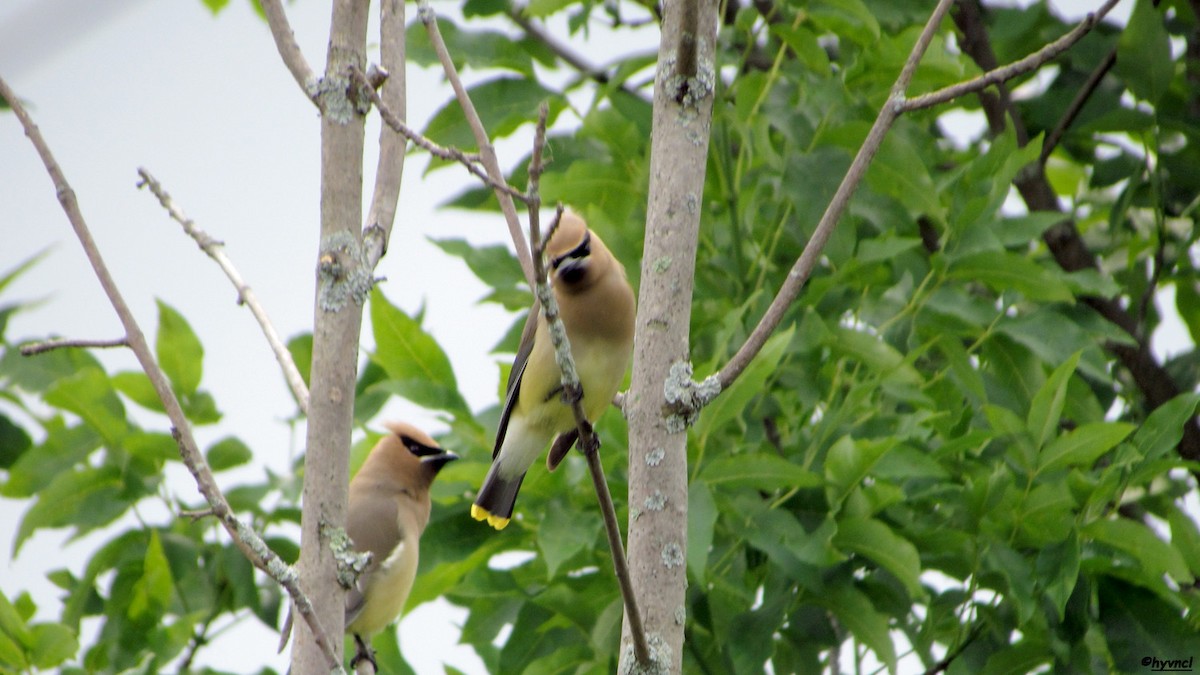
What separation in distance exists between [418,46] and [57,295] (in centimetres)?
149

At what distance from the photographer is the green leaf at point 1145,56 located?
4.49m

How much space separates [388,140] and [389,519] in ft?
9.80

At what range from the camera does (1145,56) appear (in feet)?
14.9

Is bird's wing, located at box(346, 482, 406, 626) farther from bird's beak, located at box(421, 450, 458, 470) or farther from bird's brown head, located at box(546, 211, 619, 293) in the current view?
bird's brown head, located at box(546, 211, 619, 293)

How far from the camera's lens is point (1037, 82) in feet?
18.3

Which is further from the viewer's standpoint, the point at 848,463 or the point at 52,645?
the point at 52,645

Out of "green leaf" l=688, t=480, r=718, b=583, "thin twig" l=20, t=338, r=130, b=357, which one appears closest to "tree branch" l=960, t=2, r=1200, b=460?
"green leaf" l=688, t=480, r=718, b=583

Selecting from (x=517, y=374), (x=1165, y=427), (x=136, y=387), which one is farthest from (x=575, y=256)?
(x=136, y=387)

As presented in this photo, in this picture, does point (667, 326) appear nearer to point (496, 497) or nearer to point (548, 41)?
point (496, 497)

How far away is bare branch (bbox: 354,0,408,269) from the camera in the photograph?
288cm

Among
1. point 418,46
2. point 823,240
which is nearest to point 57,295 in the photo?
point 418,46

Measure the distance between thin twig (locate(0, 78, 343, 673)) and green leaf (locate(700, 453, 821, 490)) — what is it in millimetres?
1374

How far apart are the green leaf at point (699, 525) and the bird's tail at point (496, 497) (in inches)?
19.9

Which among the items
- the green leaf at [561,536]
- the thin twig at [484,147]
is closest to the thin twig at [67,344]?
the thin twig at [484,147]
